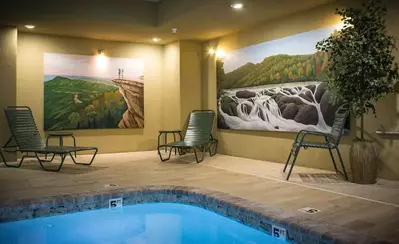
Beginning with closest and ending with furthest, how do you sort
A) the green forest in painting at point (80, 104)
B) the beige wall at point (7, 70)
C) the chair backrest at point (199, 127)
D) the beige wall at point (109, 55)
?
the beige wall at point (7, 70) → the chair backrest at point (199, 127) → the beige wall at point (109, 55) → the green forest in painting at point (80, 104)

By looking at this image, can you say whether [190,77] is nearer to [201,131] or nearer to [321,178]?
[201,131]

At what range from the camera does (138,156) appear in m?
7.76

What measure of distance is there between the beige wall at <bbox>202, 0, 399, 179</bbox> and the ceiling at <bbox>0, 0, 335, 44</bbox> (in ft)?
0.67

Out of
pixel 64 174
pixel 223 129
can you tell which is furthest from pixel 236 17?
pixel 64 174

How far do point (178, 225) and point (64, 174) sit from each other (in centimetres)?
237

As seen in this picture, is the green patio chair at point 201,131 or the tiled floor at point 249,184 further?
the green patio chair at point 201,131

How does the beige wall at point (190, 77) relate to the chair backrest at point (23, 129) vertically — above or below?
above

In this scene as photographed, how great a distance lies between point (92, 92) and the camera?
26.8 ft

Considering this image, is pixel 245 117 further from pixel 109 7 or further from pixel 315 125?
pixel 109 7

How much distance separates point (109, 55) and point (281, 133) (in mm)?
4261

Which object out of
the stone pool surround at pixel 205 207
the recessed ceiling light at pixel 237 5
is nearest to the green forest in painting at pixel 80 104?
the recessed ceiling light at pixel 237 5

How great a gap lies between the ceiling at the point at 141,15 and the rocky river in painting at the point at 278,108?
1257 millimetres

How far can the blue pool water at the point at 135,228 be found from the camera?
354cm

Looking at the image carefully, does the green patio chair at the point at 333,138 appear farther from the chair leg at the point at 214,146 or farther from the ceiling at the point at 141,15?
the chair leg at the point at 214,146
